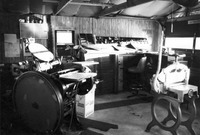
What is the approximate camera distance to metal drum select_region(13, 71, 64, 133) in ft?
7.93

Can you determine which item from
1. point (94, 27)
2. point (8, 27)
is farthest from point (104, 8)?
point (8, 27)

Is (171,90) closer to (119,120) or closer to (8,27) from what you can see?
(119,120)

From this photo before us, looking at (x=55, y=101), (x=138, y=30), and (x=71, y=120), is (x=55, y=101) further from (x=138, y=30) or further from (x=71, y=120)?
(x=138, y=30)

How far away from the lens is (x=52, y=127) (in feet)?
8.37

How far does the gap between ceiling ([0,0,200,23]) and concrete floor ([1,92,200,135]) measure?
91.7 inches

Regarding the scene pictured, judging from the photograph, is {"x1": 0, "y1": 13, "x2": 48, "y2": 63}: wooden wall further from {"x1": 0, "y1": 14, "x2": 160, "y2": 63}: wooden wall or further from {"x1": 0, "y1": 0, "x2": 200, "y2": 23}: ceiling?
{"x1": 0, "y1": 0, "x2": 200, "y2": 23}: ceiling

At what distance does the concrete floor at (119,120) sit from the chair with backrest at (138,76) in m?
0.35

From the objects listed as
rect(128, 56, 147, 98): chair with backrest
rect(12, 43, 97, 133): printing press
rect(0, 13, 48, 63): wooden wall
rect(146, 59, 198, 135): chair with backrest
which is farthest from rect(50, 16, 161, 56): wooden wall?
rect(146, 59, 198, 135): chair with backrest

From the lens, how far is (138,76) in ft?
19.1

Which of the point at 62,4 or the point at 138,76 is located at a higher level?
the point at 62,4

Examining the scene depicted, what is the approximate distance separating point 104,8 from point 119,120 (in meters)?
3.26

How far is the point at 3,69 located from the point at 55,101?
2.47 meters

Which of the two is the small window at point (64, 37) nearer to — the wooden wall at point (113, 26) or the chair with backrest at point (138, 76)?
the wooden wall at point (113, 26)

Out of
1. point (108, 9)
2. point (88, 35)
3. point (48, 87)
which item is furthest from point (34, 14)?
point (48, 87)
